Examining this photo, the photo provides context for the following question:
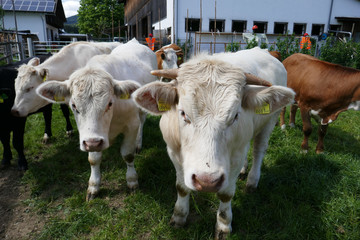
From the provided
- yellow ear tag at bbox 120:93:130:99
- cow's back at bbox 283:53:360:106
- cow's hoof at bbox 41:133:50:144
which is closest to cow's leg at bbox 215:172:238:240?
yellow ear tag at bbox 120:93:130:99

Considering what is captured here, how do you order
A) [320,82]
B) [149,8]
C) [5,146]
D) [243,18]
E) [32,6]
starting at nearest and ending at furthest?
[5,146] → [320,82] → [243,18] → [149,8] → [32,6]

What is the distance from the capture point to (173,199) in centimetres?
→ 306

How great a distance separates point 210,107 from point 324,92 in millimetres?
3600

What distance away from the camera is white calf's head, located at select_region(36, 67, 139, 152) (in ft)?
7.97

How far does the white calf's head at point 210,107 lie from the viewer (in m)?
1.58

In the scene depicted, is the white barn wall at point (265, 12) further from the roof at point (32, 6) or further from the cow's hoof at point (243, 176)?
the roof at point (32, 6)

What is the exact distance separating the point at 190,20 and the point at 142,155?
14817 mm

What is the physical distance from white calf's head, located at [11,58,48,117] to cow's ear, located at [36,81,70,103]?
129 cm

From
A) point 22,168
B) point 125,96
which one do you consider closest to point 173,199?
point 125,96

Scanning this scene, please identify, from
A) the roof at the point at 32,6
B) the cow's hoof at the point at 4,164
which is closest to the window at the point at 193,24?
the cow's hoof at the point at 4,164

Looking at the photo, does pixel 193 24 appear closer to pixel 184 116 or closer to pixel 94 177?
pixel 94 177

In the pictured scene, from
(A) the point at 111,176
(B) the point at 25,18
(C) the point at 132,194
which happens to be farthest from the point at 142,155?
(B) the point at 25,18

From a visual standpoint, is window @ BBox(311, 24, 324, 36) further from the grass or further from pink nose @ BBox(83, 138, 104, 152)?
pink nose @ BBox(83, 138, 104, 152)

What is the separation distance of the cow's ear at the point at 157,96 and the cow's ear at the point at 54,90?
116 centimetres
